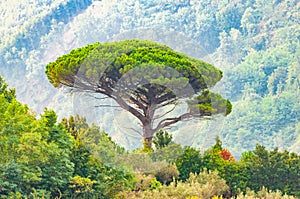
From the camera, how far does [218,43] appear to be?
88188mm

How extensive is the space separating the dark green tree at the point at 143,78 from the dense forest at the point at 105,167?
61.9 inches

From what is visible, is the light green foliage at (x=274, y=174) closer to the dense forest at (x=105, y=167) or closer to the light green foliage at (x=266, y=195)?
the dense forest at (x=105, y=167)

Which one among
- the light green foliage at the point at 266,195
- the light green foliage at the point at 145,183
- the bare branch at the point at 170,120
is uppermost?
the bare branch at the point at 170,120

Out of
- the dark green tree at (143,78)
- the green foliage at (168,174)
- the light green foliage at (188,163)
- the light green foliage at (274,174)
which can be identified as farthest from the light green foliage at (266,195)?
the dark green tree at (143,78)

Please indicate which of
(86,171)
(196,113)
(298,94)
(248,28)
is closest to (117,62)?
(196,113)

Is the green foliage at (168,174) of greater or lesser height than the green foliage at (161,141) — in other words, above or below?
below

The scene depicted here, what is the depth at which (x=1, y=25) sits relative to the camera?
111 metres

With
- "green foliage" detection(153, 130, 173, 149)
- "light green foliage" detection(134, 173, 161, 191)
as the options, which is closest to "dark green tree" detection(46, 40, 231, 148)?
"green foliage" detection(153, 130, 173, 149)

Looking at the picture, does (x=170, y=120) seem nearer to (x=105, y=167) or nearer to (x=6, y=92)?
(x=6, y=92)

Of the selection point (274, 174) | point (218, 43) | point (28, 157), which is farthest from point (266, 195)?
point (218, 43)

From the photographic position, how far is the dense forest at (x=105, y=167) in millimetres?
11984

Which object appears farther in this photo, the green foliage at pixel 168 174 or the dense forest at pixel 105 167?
the green foliage at pixel 168 174

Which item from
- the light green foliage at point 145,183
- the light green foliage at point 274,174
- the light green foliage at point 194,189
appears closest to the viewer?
the light green foliage at point 194,189

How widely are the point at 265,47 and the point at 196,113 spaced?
6669cm
